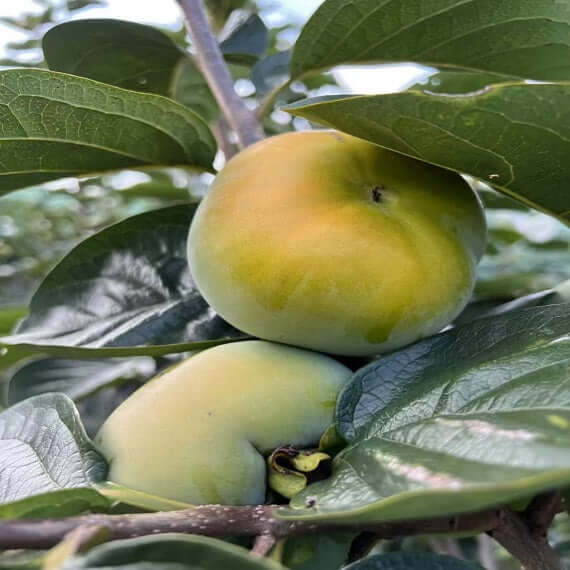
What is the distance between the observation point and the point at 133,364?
118cm

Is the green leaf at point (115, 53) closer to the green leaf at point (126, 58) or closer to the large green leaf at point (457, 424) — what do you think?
the green leaf at point (126, 58)

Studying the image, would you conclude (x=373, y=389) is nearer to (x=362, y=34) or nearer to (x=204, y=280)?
(x=204, y=280)

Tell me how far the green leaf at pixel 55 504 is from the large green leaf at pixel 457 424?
0.38 feet

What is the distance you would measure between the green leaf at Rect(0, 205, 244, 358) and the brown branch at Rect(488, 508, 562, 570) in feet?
1.08

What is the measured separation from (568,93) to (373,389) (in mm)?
260

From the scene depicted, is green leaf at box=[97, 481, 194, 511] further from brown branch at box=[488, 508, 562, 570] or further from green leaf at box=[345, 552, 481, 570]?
brown branch at box=[488, 508, 562, 570]

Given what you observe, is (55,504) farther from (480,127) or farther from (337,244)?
(480,127)

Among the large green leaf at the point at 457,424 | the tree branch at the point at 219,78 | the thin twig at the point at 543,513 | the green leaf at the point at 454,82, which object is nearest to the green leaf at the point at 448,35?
the tree branch at the point at 219,78

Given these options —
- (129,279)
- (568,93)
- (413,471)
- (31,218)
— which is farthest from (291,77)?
(31,218)

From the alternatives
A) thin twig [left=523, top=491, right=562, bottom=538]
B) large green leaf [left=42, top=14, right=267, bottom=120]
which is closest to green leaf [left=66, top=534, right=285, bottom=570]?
thin twig [left=523, top=491, right=562, bottom=538]

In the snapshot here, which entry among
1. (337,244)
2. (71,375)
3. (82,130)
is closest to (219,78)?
(82,130)

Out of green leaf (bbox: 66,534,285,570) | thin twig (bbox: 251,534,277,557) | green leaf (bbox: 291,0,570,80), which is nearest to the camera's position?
green leaf (bbox: 66,534,285,570)

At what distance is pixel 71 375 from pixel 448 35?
0.74m

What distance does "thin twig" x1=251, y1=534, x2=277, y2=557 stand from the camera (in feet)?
1.41
